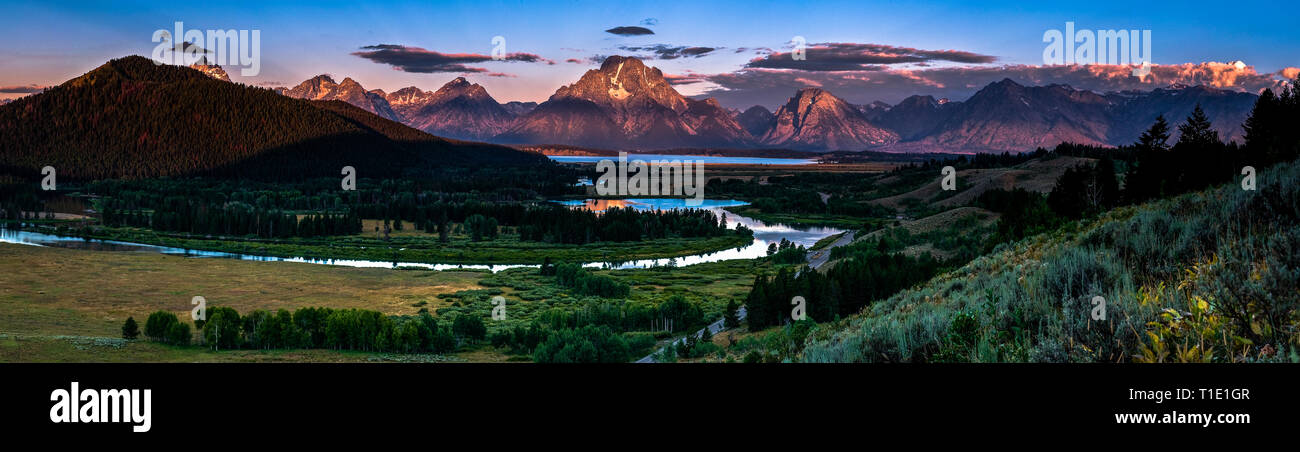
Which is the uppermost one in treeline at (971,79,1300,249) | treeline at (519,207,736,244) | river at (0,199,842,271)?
treeline at (971,79,1300,249)

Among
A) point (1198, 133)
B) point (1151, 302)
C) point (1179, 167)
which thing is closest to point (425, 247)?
point (1198, 133)

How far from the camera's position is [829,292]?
54250 millimetres

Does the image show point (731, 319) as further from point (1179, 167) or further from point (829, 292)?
point (1179, 167)

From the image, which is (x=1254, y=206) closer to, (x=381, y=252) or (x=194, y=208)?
(x=381, y=252)

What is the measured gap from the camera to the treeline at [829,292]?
2056 inches

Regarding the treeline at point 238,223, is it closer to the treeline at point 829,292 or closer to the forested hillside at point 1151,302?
the treeline at point 829,292

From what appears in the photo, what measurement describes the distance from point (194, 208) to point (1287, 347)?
188458 millimetres

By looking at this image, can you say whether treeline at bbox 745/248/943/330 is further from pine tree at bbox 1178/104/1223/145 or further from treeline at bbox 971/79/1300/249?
pine tree at bbox 1178/104/1223/145

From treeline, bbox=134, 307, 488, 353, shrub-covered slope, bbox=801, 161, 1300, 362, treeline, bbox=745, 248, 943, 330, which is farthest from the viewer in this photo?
treeline, bbox=134, 307, 488, 353

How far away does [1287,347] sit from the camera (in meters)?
6.41

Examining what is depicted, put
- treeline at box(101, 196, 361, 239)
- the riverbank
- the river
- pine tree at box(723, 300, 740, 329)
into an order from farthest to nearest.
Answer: treeline at box(101, 196, 361, 239), the riverbank, the river, pine tree at box(723, 300, 740, 329)


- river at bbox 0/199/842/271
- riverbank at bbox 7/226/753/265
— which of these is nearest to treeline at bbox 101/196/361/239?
riverbank at bbox 7/226/753/265

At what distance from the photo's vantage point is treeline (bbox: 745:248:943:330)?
A: 2056 inches
